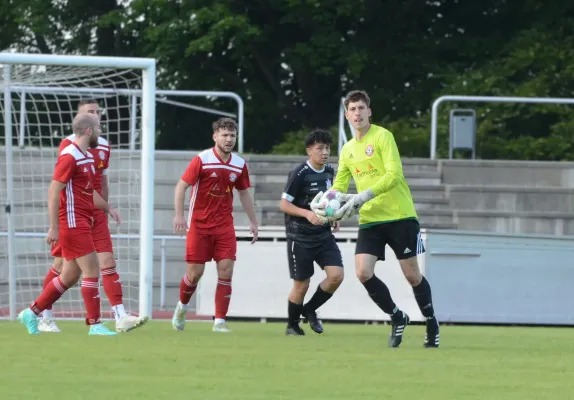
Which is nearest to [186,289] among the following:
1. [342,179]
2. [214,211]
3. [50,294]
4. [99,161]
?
[214,211]

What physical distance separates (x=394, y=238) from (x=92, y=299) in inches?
106

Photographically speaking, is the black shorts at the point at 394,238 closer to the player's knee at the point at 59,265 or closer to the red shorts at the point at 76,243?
the red shorts at the point at 76,243

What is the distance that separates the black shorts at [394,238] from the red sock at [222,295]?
263 centimetres

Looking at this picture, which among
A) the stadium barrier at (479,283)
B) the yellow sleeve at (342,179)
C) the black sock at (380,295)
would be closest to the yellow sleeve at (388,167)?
the yellow sleeve at (342,179)

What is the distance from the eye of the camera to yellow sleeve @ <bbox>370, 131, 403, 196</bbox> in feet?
33.7

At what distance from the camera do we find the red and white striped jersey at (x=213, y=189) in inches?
508

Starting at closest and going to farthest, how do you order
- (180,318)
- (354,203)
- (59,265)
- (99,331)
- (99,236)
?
(354,203), (99,331), (99,236), (59,265), (180,318)

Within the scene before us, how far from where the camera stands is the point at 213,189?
509 inches

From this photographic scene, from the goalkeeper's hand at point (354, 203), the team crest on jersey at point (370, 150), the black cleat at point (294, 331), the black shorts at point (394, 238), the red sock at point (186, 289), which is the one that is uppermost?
the team crest on jersey at point (370, 150)

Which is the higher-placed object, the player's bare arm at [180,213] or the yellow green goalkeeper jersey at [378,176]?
the yellow green goalkeeper jersey at [378,176]

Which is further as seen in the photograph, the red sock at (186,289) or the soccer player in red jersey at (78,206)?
the red sock at (186,289)

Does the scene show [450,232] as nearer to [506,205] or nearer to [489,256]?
[489,256]

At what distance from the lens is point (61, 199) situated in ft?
37.8

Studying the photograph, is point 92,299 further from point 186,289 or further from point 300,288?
point 300,288
